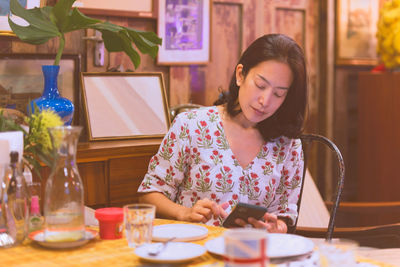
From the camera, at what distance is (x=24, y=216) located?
4.88 ft

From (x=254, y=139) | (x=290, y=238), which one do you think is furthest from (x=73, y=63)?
(x=290, y=238)

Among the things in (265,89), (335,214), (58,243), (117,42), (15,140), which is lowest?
(335,214)

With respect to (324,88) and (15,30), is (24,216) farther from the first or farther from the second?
(324,88)

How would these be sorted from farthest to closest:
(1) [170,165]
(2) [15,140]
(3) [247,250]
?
(1) [170,165]
(2) [15,140]
(3) [247,250]

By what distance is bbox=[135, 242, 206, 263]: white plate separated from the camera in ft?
4.24

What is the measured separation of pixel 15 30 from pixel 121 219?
1.07 meters

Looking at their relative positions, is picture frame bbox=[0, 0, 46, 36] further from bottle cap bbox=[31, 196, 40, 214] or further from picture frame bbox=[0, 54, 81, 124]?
bottle cap bbox=[31, 196, 40, 214]

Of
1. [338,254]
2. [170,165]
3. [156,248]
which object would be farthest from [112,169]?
[338,254]

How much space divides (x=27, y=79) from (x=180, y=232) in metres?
1.29

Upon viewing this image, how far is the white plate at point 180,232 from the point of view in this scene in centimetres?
148

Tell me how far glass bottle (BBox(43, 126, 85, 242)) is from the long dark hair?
93cm

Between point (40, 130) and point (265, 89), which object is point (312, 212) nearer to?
point (265, 89)

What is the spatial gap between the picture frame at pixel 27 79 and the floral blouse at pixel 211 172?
69 centimetres

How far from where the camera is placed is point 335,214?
2.18 meters
